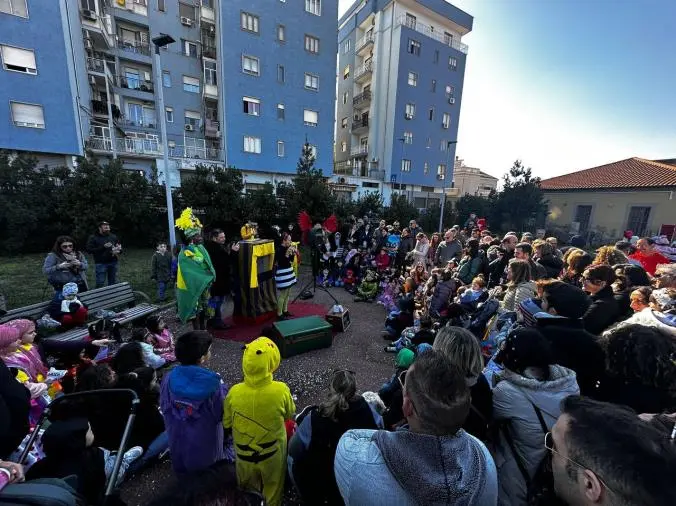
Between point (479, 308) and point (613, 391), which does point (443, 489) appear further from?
point (479, 308)

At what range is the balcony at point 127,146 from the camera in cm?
1789

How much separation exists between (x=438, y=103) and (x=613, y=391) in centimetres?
3272

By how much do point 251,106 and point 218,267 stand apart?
19.8 metres

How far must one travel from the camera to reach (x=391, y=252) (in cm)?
955

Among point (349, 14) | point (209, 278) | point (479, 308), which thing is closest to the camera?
point (479, 308)

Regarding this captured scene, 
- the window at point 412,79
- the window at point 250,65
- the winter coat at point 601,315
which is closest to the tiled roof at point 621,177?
the window at point 412,79

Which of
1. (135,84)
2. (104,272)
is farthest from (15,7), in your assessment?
(104,272)

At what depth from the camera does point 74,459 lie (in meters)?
1.89

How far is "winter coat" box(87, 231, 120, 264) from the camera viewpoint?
6.54 m

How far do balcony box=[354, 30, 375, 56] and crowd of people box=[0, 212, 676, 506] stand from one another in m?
31.2

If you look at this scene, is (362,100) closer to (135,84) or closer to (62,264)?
(135,84)

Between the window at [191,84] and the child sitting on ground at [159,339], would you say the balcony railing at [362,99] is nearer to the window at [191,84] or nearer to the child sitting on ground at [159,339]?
the window at [191,84]

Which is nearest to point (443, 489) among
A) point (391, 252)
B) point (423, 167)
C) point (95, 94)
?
point (391, 252)

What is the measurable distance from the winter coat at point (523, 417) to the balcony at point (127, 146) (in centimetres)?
2263
